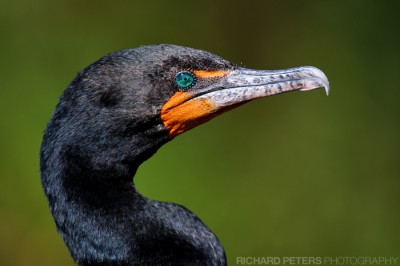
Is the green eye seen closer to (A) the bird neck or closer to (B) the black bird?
(B) the black bird

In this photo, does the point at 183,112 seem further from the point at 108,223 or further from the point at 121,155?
the point at 108,223

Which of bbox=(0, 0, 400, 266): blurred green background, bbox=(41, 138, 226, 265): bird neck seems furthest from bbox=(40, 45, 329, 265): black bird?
bbox=(0, 0, 400, 266): blurred green background

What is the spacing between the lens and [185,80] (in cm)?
382

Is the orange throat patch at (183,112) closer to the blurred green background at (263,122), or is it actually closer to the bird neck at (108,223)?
the bird neck at (108,223)

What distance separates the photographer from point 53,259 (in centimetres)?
668

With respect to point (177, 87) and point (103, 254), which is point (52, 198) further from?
point (177, 87)

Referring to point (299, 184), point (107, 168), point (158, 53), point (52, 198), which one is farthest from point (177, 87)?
point (299, 184)

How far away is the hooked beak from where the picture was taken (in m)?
3.83

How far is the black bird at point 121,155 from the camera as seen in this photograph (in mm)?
3670

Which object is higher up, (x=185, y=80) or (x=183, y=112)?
(x=185, y=80)

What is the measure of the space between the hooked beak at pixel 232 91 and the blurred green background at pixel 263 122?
9.00 feet

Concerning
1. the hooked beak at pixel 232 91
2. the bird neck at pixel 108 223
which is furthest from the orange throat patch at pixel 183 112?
the bird neck at pixel 108 223

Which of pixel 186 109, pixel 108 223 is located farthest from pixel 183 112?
pixel 108 223

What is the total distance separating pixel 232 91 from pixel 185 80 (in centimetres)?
22
